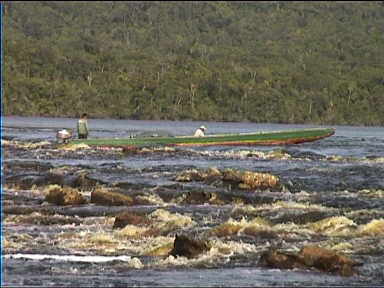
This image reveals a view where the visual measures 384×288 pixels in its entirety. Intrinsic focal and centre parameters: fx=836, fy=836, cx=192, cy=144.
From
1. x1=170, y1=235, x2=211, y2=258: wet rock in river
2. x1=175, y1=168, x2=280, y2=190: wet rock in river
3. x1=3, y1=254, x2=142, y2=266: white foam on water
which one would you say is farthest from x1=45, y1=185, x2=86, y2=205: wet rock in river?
x1=170, y1=235, x2=211, y2=258: wet rock in river

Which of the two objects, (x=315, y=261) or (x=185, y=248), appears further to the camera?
(x=185, y=248)

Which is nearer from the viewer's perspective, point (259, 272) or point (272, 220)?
point (259, 272)

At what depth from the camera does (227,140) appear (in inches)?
2486

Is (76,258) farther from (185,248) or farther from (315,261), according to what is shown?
(315,261)

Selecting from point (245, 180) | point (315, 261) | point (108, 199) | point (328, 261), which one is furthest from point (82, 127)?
point (328, 261)

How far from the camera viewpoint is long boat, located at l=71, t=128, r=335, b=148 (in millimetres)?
58594

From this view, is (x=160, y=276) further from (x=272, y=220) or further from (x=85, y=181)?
(x=85, y=181)

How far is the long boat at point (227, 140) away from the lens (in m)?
58.6

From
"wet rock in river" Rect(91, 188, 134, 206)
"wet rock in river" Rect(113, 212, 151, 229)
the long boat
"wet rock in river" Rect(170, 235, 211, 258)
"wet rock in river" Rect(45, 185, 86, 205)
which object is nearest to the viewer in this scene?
"wet rock in river" Rect(170, 235, 211, 258)

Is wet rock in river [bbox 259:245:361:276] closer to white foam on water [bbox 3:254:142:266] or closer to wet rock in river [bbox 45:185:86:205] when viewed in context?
white foam on water [bbox 3:254:142:266]

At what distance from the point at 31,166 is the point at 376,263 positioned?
26.6 meters

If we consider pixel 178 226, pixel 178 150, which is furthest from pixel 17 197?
pixel 178 150

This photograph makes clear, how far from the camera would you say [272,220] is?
26.0 m

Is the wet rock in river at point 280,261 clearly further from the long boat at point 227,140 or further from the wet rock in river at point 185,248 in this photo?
the long boat at point 227,140
